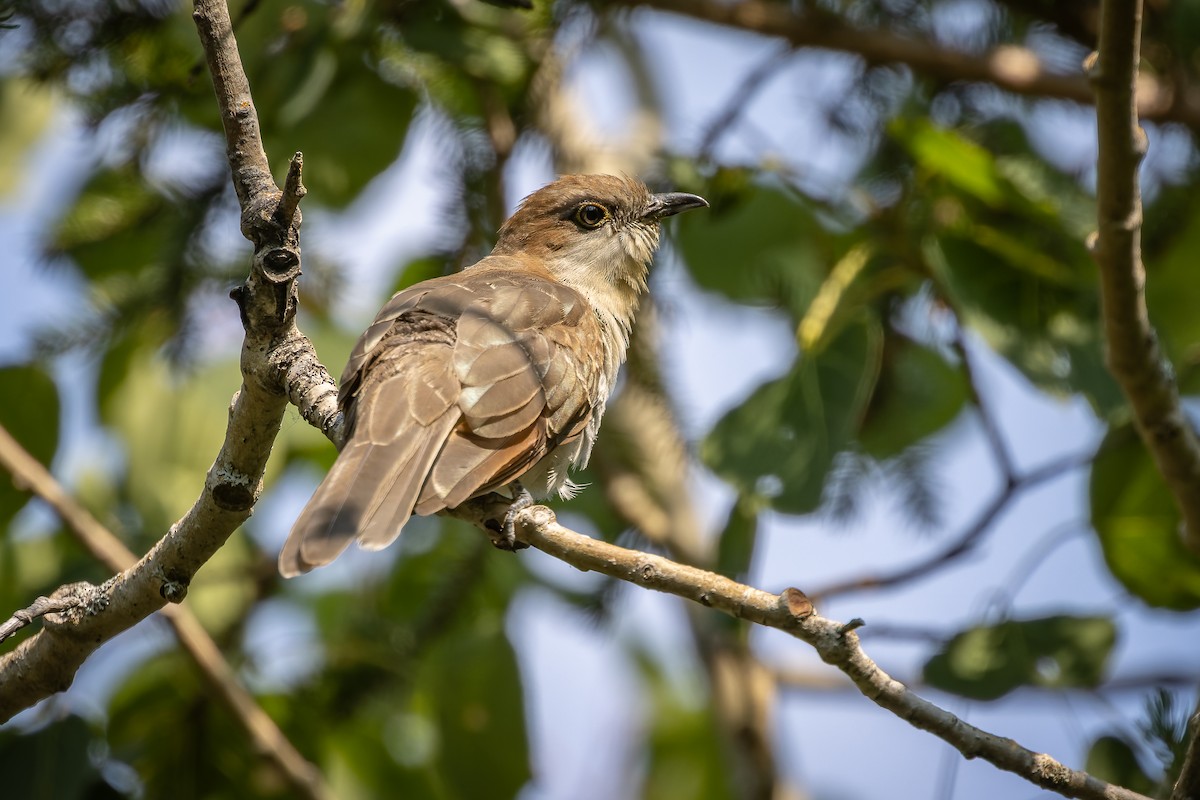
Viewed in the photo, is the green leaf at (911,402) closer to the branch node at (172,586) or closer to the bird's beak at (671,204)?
the bird's beak at (671,204)

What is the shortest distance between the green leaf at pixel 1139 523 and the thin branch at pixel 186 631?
2959 mm

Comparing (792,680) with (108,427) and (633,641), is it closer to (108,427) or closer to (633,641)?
(633,641)

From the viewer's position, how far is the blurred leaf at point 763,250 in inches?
171

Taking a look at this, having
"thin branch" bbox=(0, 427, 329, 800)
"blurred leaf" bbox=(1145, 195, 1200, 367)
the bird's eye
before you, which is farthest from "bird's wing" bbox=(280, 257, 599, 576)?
"blurred leaf" bbox=(1145, 195, 1200, 367)

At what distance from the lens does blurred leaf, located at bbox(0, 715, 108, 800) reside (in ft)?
12.3

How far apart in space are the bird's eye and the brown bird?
0.37 feet

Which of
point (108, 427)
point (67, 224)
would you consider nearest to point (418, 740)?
point (108, 427)

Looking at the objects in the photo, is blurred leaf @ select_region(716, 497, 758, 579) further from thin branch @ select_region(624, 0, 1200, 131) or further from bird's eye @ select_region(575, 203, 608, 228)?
thin branch @ select_region(624, 0, 1200, 131)

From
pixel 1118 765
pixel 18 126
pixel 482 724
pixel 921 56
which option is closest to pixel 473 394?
pixel 482 724

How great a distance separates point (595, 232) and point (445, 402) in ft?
5.96

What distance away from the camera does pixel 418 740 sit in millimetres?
5168

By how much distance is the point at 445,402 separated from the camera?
3.18m

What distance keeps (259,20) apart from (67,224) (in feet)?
4.64

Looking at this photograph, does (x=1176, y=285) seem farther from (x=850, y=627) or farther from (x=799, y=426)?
(x=850, y=627)
